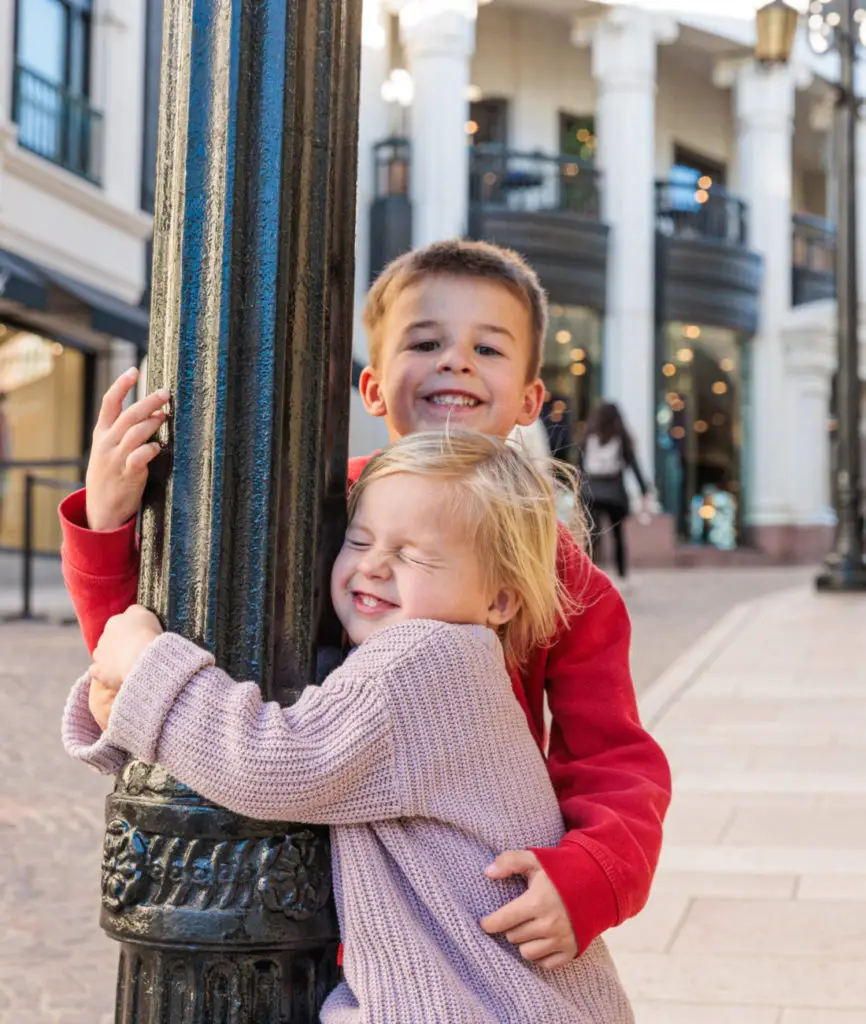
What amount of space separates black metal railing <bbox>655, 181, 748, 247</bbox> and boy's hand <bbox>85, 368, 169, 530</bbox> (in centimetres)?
2337

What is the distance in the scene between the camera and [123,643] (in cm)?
173

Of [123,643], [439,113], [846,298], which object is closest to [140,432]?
[123,643]

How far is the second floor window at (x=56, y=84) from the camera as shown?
16.2 metres

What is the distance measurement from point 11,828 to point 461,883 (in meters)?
2.98

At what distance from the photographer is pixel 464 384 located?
7.45ft

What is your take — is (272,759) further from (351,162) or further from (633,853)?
(351,162)

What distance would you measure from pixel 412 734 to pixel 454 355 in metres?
0.71

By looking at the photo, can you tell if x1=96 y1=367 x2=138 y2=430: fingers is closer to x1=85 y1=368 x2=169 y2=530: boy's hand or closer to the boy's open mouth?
x1=85 y1=368 x2=169 y2=530: boy's hand

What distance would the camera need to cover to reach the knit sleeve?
167 cm

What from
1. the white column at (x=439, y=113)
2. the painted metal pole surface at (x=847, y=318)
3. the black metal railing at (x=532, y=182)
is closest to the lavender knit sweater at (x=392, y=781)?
the painted metal pole surface at (x=847, y=318)

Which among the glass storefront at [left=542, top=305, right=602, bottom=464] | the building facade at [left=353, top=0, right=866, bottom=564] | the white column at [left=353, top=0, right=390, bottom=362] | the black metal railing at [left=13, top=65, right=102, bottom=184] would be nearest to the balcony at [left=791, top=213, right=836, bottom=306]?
the building facade at [left=353, top=0, right=866, bottom=564]

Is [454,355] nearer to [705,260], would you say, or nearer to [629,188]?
[629,188]

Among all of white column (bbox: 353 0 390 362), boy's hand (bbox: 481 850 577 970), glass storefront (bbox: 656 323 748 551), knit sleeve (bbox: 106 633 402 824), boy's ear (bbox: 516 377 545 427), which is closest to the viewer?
knit sleeve (bbox: 106 633 402 824)

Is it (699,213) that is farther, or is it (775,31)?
(699,213)
